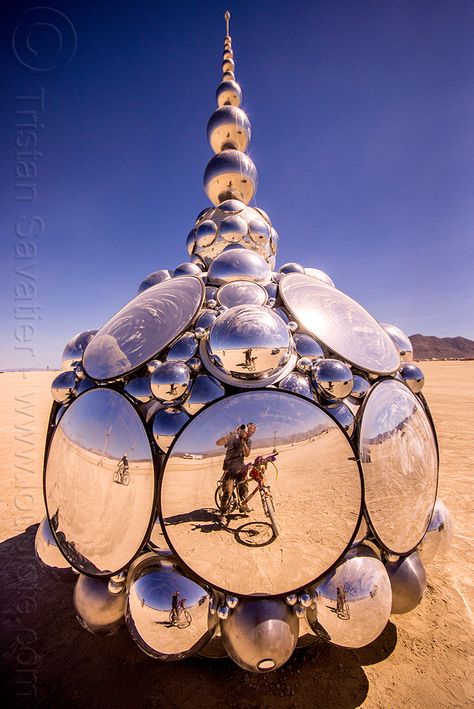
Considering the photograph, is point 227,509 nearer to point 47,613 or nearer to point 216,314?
point 216,314

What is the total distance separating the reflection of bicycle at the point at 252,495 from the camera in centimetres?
183

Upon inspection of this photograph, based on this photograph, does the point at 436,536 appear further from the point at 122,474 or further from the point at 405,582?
the point at 122,474

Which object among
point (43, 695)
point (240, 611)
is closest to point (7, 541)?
point (43, 695)

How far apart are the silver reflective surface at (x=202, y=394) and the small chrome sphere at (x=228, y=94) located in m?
5.15

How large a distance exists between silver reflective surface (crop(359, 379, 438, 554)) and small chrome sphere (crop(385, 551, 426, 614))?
0.12 metres

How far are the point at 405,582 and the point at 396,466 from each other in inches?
34.6

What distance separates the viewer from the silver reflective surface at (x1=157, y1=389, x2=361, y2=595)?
1847 millimetres

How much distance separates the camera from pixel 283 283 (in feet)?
8.89

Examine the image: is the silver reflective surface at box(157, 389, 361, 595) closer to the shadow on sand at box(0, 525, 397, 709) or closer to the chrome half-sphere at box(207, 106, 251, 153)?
the shadow on sand at box(0, 525, 397, 709)

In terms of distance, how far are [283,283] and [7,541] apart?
4.62m

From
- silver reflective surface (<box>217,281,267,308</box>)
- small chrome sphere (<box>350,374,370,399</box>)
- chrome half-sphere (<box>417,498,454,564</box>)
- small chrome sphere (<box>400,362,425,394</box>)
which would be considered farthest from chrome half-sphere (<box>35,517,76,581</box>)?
small chrome sphere (<box>400,362,425,394</box>)

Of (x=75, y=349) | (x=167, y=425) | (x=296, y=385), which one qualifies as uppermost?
(x=75, y=349)

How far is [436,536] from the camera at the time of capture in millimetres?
2619

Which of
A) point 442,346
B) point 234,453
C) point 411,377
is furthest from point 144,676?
point 442,346
